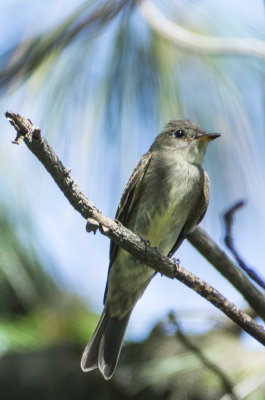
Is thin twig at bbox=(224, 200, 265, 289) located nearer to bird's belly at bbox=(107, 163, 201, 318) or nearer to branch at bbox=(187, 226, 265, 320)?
branch at bbox=(187, 226, 265, 320)

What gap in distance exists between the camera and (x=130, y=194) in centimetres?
367

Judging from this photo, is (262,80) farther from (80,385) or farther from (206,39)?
(80,385)

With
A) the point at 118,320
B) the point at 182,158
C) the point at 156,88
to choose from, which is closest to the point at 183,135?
the point at 182,158

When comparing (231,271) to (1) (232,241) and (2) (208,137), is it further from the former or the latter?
(2) (208,137)

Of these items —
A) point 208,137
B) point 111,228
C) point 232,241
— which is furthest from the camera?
point 208,137

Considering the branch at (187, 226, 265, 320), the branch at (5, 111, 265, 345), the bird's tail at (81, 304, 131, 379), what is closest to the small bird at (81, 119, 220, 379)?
the bird's tail at (81, 304, 131, 379)

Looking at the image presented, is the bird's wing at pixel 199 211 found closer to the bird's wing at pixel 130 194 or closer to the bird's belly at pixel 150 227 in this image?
the bird's belly at pixel 150 227

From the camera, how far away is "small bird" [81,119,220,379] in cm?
365

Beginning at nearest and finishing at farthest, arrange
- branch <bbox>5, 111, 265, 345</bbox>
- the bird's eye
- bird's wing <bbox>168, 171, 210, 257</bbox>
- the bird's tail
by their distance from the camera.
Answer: branch <bbox>5, 111, 265, 345</bbox>, the bird's tail, bird's wing <bbox>168, 171, 210, 257</bbox>, the bird's eye

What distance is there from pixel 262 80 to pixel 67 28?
105cm

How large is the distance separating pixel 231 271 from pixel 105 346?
41.3 inches

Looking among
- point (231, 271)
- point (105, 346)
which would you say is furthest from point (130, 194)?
point (231, 271)

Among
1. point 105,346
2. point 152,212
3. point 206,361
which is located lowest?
point 105,346

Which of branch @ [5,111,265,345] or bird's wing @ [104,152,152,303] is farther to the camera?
bird's wing @ [104,152,152,303]
